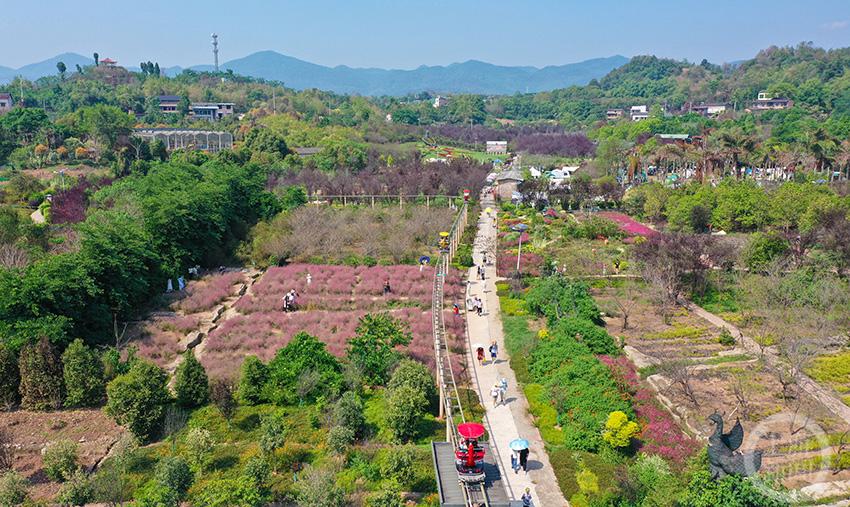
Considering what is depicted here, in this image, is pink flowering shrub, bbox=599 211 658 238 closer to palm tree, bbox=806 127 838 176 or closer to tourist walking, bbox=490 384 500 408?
tourist walking, bbox=490 384 500 408

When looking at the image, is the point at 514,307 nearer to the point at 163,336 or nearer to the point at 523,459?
the point at 523,459

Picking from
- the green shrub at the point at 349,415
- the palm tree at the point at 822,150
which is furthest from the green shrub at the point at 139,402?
the palm tree at the point at 822,150

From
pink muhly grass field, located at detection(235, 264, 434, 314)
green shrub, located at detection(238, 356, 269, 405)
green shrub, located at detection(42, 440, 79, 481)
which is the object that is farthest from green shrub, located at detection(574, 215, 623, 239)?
green shrub, located at detection(42, 440, 79, 481)

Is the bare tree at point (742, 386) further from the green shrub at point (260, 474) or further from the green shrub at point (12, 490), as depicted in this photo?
the green shrub at point (12, 490)

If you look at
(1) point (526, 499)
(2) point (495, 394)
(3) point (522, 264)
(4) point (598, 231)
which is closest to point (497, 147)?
(4) point (598, 231)

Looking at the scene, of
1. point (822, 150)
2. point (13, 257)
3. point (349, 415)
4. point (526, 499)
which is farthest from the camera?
point (822, 150)

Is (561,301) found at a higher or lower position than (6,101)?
lower

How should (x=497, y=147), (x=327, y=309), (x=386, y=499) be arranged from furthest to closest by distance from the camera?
(x=497, y=147) < (x=327, y=309) < (x=386, y=499)
